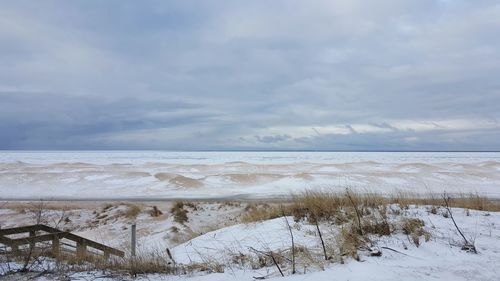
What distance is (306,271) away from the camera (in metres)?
4.74

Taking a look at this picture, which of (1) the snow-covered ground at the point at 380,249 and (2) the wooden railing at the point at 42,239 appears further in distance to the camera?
(2) the wooden railing at the point at 42,239

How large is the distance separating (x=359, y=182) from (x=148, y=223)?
21.5 meters

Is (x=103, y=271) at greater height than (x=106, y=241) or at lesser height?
greater

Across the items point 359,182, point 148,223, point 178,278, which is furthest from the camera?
point 359,182

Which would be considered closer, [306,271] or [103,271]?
[306,271]

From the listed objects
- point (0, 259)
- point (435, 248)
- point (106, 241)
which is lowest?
point (106, 241)

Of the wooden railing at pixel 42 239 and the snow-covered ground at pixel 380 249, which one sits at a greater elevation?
the snow-covered ground at pixel 380 249

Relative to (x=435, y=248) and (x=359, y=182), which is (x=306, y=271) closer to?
(x=435, y=248)

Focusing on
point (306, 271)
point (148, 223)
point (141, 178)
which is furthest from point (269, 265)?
point (141, 178)

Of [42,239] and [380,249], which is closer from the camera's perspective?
[380,249]

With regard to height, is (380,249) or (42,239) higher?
(380,249)

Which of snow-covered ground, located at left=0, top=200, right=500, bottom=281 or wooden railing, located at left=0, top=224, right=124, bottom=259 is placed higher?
snow-covered ground, located at left=0, top=200, right=500, bottom=281

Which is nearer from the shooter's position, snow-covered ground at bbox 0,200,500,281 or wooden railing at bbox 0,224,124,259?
snow-covered ground at bbox 0,200,500,281

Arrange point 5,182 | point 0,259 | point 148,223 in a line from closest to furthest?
point 0,259, point 148,223, point 5,182
